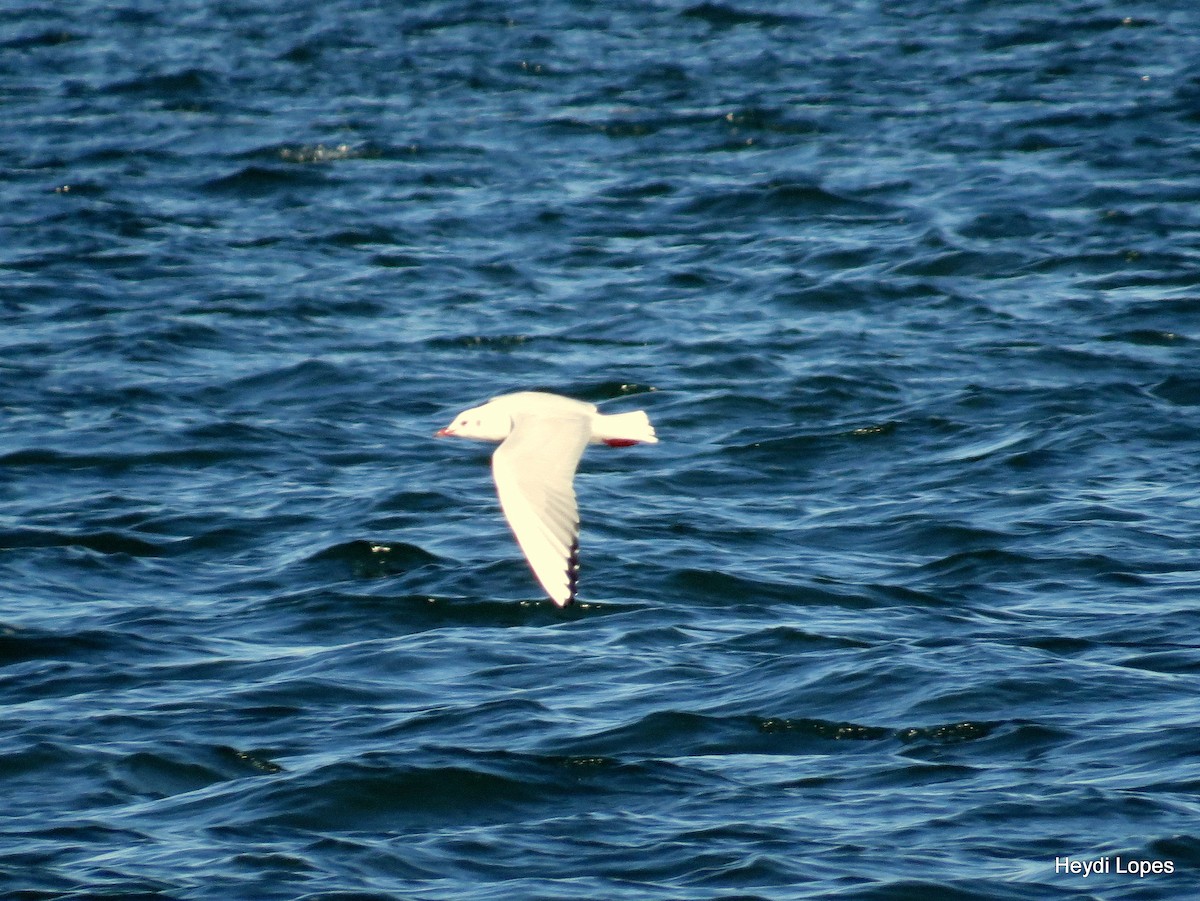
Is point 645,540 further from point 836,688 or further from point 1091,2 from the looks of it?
point 1091,2

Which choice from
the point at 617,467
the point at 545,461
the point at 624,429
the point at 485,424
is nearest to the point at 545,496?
the point at 545,461

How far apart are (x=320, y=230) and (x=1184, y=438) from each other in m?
7.06

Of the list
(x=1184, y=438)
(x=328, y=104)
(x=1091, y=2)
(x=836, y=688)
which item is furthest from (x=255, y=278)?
(x=1091, y=2)

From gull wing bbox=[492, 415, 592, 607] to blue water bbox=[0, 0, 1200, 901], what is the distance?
2.87 ft

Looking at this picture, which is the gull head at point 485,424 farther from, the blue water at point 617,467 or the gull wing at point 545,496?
the blue water at point 617,467

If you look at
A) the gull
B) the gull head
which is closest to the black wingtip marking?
the gull

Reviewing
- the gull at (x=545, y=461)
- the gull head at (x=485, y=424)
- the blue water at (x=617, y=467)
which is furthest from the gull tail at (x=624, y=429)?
the blue water at (x=617, y=467)

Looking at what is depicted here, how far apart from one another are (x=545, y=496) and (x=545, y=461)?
313 mm

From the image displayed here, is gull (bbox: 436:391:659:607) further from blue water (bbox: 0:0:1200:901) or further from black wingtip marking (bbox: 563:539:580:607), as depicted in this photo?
blue water (bbox: 0:0:1200:901)

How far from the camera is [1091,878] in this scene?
6242 millimetres

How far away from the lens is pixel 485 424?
26.6 ft

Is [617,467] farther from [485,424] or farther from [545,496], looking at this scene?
[545,496]

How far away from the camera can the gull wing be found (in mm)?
6434

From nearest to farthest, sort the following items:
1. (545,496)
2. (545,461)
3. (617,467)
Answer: (545,496), (545,461), (617,467)
